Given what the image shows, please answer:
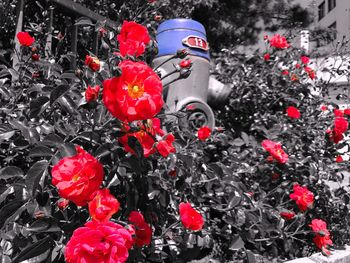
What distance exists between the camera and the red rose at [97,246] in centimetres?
84

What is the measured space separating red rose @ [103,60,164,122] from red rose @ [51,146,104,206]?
0.14 m

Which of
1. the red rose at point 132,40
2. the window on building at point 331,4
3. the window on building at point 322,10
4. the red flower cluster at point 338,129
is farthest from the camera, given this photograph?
the window on building at point 322,10

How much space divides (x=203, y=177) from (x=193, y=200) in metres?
0.17

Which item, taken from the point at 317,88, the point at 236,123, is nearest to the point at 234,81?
the point at 236,123

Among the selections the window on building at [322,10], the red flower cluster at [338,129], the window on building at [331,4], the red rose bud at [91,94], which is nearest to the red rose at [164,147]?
the red rose bud at [91,94]

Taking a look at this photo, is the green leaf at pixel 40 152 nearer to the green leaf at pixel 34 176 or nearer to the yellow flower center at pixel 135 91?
Answer: the green leaf at pixel 34 176

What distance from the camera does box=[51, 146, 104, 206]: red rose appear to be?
0.92 meters

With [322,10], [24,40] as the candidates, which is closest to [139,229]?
[24,40]

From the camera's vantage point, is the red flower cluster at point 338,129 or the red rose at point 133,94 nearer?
the red rose at point 133,94

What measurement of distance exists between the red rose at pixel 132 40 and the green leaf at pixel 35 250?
0.55m

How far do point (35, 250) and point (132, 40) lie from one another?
0.63 m

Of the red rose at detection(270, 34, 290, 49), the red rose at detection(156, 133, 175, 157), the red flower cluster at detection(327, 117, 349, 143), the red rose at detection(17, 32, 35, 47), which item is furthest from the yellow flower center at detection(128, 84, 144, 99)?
the red rose at detection(270, 34, 290, 49)

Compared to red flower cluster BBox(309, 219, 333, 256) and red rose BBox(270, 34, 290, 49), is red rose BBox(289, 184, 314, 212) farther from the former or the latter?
red rose BBox(270, 34, 290, 49)

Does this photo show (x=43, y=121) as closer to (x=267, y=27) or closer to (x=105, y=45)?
(x=105, y=45)
